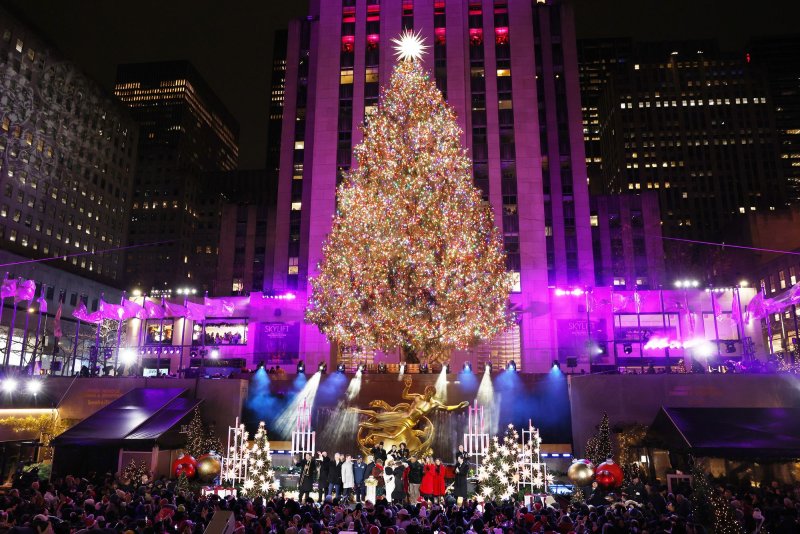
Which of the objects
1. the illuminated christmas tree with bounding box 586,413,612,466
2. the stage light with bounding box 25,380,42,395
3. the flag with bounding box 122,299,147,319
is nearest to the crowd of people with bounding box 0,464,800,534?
the illuminated christmas tree with bounding box 586,413,612,466

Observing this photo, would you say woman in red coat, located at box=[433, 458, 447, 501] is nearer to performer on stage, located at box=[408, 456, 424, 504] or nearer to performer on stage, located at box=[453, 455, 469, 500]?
performer on stage, located at box=[453, 455, 469, 500]

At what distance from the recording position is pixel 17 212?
78.7m

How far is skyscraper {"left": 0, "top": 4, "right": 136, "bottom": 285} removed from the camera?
77.9m

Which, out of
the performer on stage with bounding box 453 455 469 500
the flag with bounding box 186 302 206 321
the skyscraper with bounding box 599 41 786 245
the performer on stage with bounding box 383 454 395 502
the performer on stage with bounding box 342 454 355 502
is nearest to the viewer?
the performer on stage with bounding box 453 455 469 500

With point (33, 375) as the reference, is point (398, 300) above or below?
above

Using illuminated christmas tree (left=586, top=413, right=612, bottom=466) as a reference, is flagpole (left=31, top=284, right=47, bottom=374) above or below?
above

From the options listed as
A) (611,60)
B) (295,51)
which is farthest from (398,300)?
(611,60)

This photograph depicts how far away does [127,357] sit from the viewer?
47.8m

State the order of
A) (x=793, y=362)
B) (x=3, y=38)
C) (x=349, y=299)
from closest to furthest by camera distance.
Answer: (x=793, y=362) → (x=349, y=299) → (x=3, y=38)

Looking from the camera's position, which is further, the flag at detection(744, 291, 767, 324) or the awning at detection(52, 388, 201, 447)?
the flag at detection(744, 291, 767, 324)

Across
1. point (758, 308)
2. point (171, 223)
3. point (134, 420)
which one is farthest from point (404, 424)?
point (171, 223)

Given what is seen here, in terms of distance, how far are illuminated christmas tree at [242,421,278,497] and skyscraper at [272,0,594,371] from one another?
83.1ft

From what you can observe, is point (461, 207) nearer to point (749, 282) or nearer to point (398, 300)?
point (398, 300)

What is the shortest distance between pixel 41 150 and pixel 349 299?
71.7m
